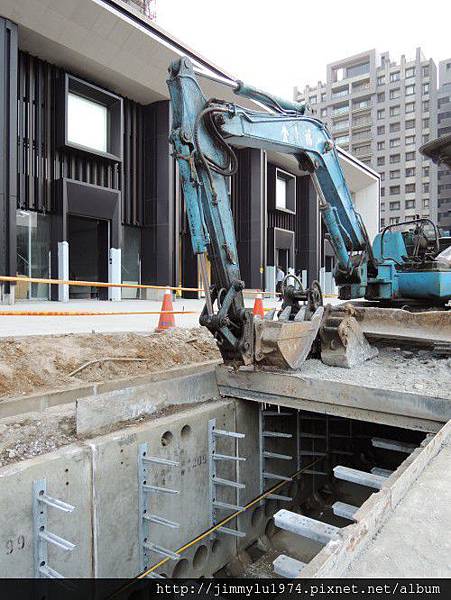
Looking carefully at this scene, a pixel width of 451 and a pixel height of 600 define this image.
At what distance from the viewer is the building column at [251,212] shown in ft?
74.9

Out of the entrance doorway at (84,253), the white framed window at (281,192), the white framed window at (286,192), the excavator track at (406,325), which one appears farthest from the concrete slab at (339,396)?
the white framed window at (286,192)

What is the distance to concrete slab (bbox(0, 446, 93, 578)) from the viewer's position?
3.20 m

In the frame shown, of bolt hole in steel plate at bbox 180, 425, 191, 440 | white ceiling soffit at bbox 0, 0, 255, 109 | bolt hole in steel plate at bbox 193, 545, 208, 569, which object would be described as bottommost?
bolt hole in steel plate at bbox 193, 545, 208, 569

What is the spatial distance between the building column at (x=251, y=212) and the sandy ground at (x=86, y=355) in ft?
49.0

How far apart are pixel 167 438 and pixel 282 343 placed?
5.03 ft

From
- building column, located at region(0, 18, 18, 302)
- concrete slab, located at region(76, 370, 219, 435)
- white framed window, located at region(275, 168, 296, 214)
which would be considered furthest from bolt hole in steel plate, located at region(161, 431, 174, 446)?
white framed window, located at region(275, 168, 296, 214)

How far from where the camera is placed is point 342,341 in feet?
17.4

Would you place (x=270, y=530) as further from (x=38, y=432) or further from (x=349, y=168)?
(x=349, y=168)

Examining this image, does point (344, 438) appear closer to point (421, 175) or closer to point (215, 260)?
point (215, 260)

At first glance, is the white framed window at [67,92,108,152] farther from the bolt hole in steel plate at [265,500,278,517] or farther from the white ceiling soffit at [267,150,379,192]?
the bolt hole in steel plate at [265,500,278,517]

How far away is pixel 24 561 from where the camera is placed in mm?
3275

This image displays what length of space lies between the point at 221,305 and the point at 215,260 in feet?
1.62

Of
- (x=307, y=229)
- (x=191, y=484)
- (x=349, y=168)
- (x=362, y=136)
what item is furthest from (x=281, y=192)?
(x=362, y=136)

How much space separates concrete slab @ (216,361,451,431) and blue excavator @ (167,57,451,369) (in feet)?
0.68
